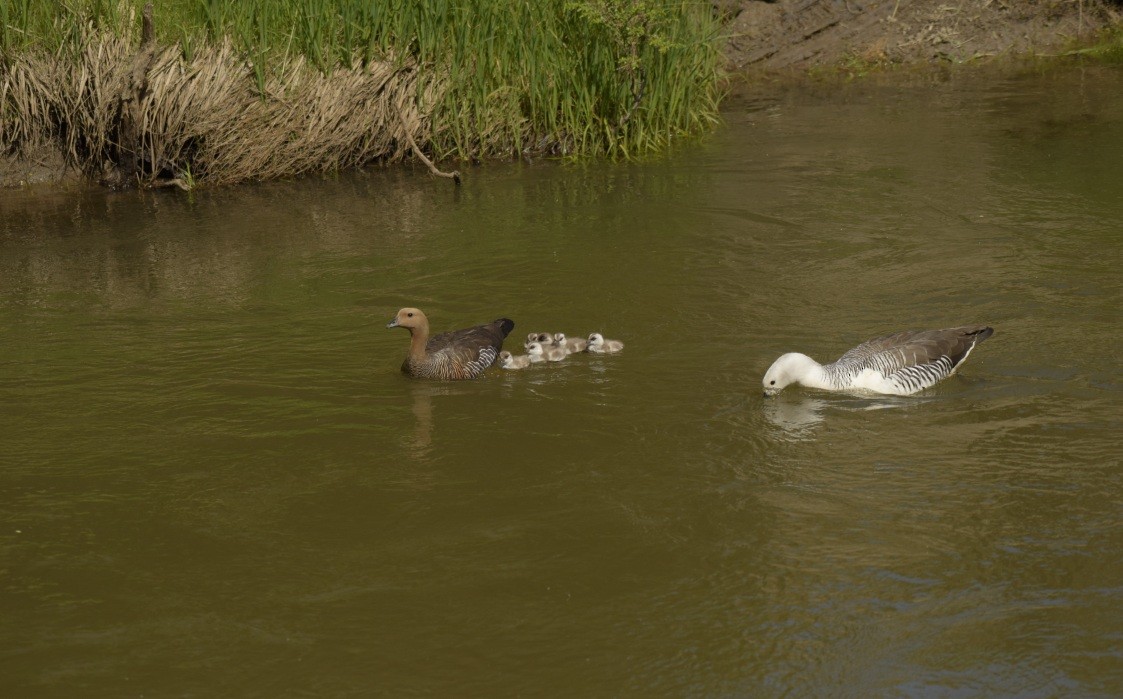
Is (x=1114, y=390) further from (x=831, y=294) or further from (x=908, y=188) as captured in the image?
(x=908, y=188)

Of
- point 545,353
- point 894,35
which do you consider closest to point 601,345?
point 545,353

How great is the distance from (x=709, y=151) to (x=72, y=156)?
24.4ft

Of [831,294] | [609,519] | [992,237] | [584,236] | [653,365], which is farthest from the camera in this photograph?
[584,236]

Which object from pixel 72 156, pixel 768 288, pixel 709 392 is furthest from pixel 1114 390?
pixel 72 156

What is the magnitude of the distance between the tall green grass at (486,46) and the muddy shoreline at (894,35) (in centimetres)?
428

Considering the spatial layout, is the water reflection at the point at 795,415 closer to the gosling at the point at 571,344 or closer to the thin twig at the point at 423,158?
the gosling at the point at 571,344

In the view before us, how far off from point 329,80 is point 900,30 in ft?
31.1

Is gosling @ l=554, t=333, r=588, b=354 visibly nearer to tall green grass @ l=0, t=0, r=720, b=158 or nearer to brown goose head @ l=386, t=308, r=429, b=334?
brown goose head @ l=386, t=308, r=429, b=334

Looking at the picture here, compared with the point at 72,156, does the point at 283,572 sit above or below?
below

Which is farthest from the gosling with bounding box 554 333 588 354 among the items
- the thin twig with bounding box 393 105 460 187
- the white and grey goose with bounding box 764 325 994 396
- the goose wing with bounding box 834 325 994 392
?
the thin twig with bounding box 393 105 460 187

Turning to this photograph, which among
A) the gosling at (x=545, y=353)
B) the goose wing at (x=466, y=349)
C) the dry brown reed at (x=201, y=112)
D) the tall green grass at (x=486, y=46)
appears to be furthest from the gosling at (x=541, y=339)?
the dry brown reed at (x=201, y=112)

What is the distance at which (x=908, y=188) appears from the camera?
1344 centimetres

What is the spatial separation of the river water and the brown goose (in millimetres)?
150

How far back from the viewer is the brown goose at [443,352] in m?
9.23
